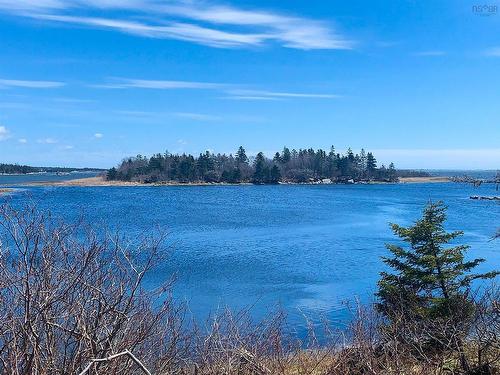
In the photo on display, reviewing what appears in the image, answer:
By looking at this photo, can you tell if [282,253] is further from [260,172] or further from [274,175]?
[274,175]

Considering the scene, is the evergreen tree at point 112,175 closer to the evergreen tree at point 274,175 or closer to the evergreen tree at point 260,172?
the evergreen tree at point 260,172

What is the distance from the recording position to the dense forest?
125 metres

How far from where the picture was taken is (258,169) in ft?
414

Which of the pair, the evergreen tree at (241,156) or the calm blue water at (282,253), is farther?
the evergreen tree at (241,156)

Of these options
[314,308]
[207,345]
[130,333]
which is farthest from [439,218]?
[130,333]

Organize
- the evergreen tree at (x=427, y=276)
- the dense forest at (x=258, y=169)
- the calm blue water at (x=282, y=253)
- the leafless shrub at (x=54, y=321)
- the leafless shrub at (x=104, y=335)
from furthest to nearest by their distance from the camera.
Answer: the dense forest at (x=258, y=169), the calm blue water at (x=282, y=253), the evergreen tree at (x=427, y=276), the leafless shrub at (x=104, y=335), the leafless shrub at (x=54, y=321)

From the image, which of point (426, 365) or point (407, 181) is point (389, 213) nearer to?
point (426, 365)

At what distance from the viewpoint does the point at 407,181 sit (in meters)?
146

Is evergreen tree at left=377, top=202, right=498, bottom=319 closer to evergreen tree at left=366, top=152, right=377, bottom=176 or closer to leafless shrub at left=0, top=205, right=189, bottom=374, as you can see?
leafless shrub at left=0, top=205, right=189, bottom=374

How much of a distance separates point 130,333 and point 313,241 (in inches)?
1184

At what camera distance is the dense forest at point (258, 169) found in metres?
125

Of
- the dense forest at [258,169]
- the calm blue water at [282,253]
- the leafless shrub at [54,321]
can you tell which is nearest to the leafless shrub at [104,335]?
the leafless shrub at [54,321]

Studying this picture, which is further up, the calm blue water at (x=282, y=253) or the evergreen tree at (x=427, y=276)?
the evergreen tree at (x=427, y=276)

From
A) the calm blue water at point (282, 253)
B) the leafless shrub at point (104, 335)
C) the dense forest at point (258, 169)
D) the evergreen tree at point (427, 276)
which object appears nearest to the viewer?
the leafless shrub at point (104, 335)
